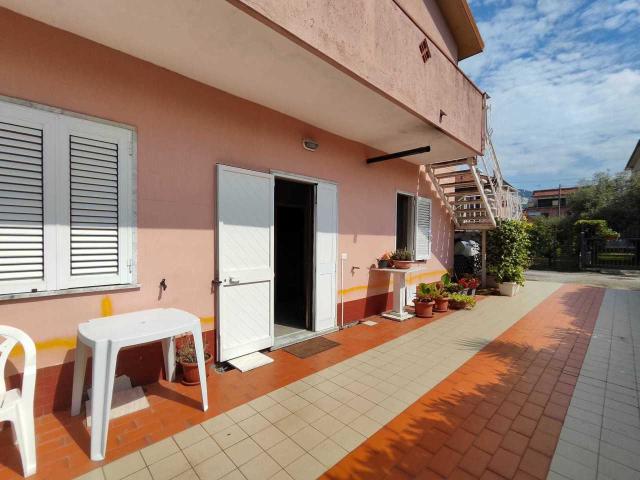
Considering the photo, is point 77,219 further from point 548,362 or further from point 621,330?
point 621,330

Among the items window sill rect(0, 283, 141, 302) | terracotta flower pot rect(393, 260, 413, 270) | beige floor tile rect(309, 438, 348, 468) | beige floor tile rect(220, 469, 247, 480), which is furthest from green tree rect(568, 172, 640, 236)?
window sill rect(0, 283, 141, 302)

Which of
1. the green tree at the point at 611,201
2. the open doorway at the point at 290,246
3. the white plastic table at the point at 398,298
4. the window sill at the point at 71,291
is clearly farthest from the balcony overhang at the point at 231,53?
the green tree at the point at 611,201

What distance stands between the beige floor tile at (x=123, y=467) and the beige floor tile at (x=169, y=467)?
0.11 metres

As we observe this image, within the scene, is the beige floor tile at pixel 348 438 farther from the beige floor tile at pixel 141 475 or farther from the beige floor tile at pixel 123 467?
the beige floor tile at pixel 123 467

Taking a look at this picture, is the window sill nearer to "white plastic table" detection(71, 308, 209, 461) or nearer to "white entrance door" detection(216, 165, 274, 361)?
"white plastic table" detection(71, 308, 209, 461)

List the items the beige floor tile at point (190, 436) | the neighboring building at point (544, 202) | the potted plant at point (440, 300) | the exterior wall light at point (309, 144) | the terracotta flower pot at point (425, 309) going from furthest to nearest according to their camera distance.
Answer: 1. the neighboring building at point (544, 202)
2. the potted plant at point (440, 300)
3. the terracotta flower pot at point (425, 309)
4. the exterior wall light at point (309, 144)
5. the beige floor tile at point (190, 436)

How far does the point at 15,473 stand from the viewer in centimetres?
223

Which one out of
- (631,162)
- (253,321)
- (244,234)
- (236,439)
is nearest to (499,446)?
(236,439)

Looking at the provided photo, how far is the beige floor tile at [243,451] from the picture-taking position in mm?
2434

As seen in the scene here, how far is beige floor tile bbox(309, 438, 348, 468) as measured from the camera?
2.42m

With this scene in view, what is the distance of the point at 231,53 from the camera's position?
125 inches

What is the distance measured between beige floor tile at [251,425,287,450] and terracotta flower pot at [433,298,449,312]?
18.1ft

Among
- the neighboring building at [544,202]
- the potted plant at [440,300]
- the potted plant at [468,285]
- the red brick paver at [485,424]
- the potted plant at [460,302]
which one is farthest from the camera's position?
the neighboring building at [544,202]

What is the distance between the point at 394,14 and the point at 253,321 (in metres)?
4.61
